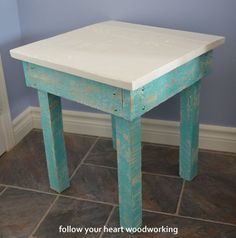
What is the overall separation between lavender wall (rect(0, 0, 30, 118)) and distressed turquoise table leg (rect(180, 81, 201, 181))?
2.52 feet

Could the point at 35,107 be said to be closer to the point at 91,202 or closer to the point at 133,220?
the point at 91,202

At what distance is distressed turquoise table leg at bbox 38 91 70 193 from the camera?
1.27m

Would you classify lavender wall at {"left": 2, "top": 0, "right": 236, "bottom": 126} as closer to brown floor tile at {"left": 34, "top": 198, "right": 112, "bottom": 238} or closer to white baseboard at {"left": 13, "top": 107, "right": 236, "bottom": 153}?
white baseboard at {"left": 13, "top": 107, "right": 236, "bottom": 153}

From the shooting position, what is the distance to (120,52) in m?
1.13

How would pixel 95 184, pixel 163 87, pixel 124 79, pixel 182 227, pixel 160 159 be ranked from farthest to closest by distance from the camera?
pixel 160 159 → pixel 95 184 → pixel 182 227 → pixel 163 87 → pixel 124 79

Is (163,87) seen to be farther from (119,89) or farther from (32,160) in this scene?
(32,160)

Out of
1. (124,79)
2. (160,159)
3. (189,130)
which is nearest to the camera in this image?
(124,79)

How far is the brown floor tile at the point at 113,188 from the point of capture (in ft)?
4.45

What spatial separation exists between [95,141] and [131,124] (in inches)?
28.5

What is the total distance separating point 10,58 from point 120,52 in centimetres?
71

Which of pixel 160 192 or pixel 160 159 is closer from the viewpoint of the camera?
pixel 160 192

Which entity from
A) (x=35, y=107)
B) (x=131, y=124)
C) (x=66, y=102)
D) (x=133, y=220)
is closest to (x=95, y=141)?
(x=66, y=102)

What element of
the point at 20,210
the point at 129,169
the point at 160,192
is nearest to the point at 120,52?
the point at 129,169

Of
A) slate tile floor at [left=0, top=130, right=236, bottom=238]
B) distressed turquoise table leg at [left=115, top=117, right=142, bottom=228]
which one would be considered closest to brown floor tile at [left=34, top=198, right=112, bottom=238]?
slate tile floor at [left=0, top=130, right=236, bottom=238]
